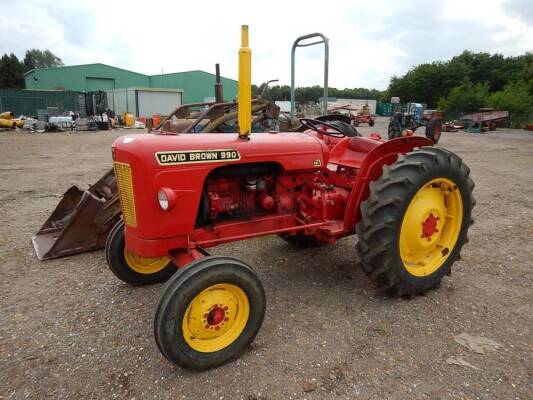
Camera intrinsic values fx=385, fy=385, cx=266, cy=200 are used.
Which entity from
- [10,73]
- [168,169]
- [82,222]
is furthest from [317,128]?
[10,73]

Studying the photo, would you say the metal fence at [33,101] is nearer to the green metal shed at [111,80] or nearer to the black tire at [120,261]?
the green metal shed at [111,80]

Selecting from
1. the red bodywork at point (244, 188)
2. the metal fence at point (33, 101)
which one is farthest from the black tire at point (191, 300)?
the metal fence at point (33, 101)

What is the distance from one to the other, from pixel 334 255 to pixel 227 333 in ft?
6.02

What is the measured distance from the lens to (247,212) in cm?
300

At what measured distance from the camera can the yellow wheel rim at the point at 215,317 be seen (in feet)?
7.22

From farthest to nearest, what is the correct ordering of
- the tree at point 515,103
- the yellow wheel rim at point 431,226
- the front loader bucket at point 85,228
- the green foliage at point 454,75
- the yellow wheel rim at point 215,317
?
1. the green foliage at point 454,75
2. the tree at point 515,103
3. the front loader bucket at point 85,228
4. the yellow wheel rim at point 431,226
5. the yellow wheel rim at point 215,317

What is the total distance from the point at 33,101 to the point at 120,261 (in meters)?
29.4

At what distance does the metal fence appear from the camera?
26594 millimetres

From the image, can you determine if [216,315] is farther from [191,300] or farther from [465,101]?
[465,101]

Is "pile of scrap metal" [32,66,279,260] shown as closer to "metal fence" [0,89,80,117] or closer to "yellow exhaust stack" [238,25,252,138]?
"yellow exhaust stack" [238,25,252,138]

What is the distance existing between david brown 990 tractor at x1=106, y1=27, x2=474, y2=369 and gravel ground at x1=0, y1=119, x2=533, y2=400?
20cm

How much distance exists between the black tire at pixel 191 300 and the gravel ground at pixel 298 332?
0.32 feet

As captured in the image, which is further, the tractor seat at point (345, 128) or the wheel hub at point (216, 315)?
the tractor seat at point (345, 128)

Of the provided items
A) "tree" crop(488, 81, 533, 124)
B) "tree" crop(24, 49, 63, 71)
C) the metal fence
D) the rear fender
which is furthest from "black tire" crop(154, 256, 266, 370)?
"tree" crop(24, 49, 63, 71)
